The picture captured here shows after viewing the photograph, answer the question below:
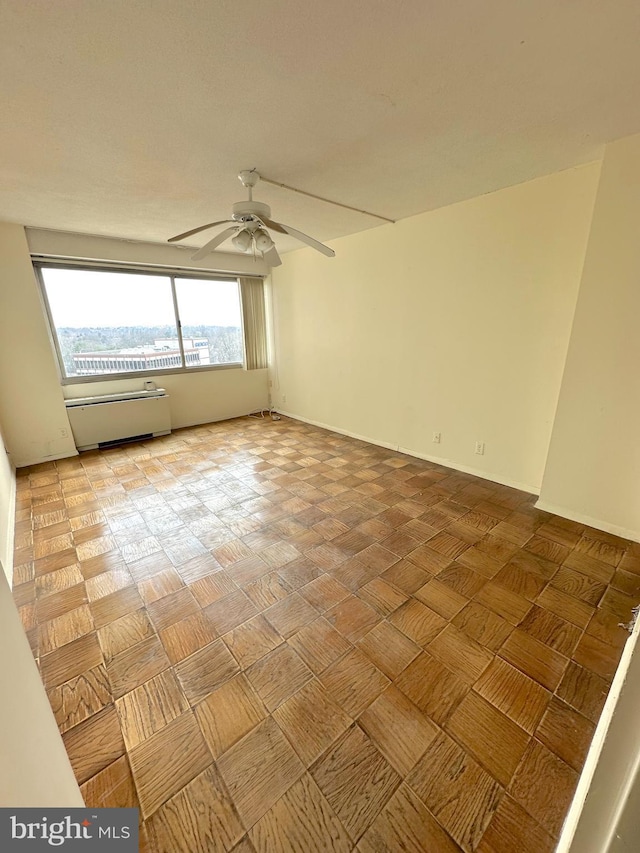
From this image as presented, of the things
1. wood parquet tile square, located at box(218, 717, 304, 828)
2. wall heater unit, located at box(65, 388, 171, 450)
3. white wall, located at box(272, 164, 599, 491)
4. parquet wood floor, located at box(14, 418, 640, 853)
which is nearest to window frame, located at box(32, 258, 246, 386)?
wall heater unit, located at box(65, 388, 171, 450)

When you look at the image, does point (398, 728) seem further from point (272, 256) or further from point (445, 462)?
point (272, 256)

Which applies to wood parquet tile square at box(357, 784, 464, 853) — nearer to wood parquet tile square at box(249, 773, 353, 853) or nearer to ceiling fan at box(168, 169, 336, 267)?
wood parquet tile square at box(249, 773, 353, 853)

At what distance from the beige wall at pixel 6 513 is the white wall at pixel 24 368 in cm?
44

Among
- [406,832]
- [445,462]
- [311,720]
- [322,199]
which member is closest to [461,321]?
[445,462]

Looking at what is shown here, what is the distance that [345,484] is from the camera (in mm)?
3080

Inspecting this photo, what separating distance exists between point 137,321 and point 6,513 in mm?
2771

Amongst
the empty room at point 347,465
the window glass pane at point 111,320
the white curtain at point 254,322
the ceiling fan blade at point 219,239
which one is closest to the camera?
the empty room at point 347,465

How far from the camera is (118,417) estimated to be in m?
4.14

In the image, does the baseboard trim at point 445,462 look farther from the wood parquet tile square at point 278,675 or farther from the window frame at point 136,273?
the wood parquet tile square at point 278,675

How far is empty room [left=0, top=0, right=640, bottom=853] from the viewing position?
1033mm

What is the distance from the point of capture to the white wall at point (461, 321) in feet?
8.13

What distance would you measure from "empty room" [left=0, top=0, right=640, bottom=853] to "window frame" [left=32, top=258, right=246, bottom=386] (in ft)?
0.19

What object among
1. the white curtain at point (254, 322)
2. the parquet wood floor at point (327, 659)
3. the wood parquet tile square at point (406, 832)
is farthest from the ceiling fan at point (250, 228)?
the white curtain at point (254, 322)

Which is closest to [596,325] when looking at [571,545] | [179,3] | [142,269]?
[571,545]
